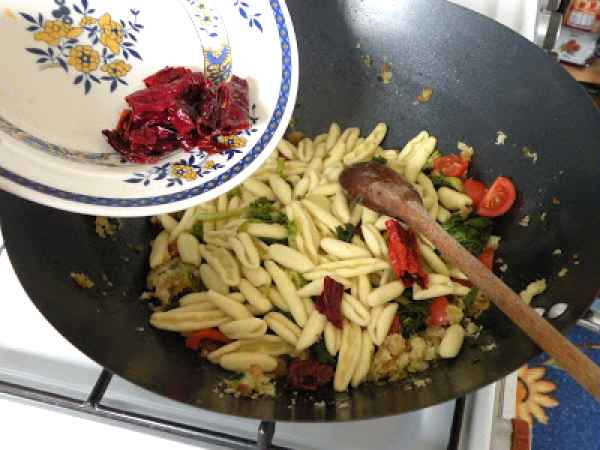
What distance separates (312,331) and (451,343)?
21cm

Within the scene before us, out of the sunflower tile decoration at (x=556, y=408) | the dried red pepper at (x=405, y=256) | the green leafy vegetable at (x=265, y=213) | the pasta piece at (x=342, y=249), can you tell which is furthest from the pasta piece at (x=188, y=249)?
the sunflower tile decoration at (x=556, y=408)

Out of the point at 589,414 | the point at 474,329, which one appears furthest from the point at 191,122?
the point at 589,414

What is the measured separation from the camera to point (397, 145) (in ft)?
3.96

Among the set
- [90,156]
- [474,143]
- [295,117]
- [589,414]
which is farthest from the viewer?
[589,414]

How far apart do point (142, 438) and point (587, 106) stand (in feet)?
2.81

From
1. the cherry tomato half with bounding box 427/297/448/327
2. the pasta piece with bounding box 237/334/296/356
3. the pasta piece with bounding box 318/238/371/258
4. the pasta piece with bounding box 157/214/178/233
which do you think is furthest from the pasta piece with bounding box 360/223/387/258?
the pasta piece with bounding box 157/214/178/233

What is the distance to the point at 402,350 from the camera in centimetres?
89

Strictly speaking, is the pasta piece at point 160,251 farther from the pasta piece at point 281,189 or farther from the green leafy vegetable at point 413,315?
the green leafy vegetable at point 413,315

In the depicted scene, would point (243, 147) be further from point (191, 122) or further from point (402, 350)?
point (402, 350)

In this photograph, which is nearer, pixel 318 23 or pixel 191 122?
pixel 191 122

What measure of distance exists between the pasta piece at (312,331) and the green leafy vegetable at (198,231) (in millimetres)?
271

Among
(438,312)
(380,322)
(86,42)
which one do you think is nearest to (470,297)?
(438,312)

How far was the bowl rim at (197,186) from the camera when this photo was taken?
0.68m

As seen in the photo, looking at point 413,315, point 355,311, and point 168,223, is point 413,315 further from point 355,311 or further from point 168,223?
point 168,223
